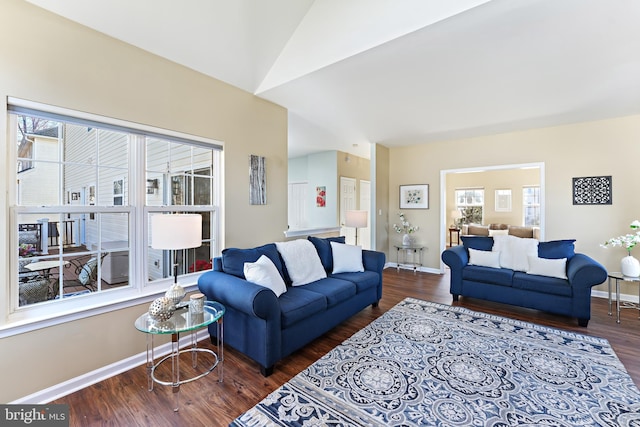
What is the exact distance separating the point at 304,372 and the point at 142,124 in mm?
2532

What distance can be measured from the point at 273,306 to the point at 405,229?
4.24 meters

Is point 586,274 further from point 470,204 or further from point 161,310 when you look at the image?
point 470,204

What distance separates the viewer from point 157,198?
8.50ft

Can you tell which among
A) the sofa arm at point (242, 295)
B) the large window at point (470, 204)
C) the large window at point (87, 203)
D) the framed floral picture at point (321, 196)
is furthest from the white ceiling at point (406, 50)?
the large window at point (470, 204)

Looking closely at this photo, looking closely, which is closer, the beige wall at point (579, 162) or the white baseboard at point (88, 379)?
the white baseboard at point (88, 379)

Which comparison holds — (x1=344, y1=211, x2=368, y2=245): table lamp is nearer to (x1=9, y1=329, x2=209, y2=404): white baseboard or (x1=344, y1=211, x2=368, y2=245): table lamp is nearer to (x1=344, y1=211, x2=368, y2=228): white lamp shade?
(x1=344, y1=211, x2=368, y2=228): white lamp shade

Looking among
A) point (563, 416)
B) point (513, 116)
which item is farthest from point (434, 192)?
point (563, 416)

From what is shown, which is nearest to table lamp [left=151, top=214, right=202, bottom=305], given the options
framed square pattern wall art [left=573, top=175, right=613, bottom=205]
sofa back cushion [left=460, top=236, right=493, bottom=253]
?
sofa back cushion [left=460, top=236, right=493, bottom=253]

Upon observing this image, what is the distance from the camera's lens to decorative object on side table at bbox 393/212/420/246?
5.46 meters

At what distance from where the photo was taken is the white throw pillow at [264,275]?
7.80 feet

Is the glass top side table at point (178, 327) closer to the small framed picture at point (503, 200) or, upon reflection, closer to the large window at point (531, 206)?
the small framed picture at point (503, 200)

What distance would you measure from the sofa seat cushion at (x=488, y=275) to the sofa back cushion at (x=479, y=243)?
0.36m

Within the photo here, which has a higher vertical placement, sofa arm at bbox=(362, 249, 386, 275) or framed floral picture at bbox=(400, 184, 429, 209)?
framed floral picture at bbox=(400, 184, 429, 209)

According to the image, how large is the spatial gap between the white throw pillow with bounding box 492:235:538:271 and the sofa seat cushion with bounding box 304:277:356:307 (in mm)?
2267
